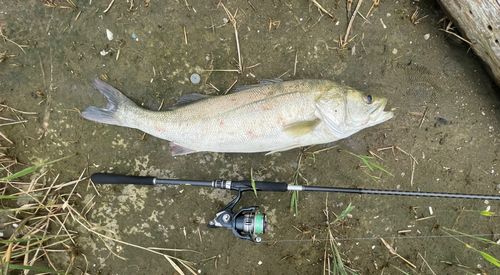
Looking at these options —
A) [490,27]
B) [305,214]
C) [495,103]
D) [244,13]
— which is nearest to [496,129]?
[495,103]

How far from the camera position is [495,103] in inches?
116

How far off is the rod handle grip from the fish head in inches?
72.6

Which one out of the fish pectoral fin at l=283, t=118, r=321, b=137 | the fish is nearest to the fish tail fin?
the fish

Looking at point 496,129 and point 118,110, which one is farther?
point 496,129

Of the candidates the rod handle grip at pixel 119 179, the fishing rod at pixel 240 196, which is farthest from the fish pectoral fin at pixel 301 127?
the rod handle grip at pixel 119 179

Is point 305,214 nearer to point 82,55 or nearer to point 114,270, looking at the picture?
point 114,270

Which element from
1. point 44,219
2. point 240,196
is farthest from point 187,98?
point 44,219

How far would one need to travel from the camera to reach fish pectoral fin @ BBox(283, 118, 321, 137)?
2396 millimetres

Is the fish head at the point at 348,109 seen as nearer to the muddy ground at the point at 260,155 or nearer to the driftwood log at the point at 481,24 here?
the muddy ground at the point at 260,155

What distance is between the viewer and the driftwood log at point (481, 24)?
8.07 feet

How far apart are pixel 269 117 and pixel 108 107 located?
1674mm

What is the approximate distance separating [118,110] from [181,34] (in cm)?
108

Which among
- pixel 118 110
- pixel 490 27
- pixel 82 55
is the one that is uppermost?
pixel 490 27

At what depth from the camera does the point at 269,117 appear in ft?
7.89
